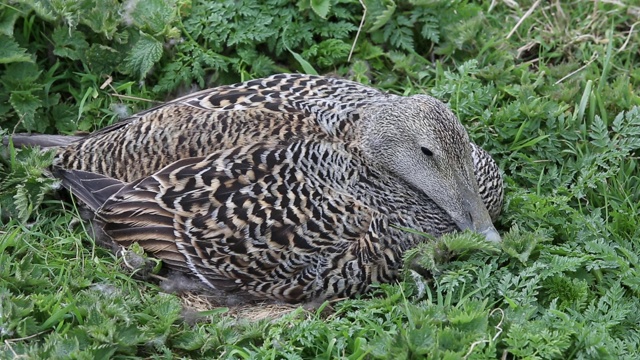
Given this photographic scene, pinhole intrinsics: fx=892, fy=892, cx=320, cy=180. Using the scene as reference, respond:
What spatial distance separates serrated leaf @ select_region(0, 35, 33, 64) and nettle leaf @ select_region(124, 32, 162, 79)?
2.04 feet

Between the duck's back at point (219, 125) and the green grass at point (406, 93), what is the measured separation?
1.26 ft

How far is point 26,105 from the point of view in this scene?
5.40 m

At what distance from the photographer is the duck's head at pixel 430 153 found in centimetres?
457

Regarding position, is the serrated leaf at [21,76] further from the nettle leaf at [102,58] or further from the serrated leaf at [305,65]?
the serrated leaf at [305,65]

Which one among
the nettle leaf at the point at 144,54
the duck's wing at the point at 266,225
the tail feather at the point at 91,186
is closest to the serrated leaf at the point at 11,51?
the nettle leaf at the point at 144,54

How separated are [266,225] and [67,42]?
2.01 meters

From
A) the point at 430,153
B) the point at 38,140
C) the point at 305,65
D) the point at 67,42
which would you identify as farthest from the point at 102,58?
the point at 430,153

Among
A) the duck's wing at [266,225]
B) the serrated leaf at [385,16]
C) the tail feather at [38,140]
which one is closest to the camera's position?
the duck's wing at [266,225]

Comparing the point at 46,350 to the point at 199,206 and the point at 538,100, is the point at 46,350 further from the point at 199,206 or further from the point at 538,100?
the point at 538,100

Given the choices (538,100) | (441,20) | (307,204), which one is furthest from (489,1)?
(307,204)

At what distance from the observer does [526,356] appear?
3891mm

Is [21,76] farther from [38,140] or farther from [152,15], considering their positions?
[152,15]

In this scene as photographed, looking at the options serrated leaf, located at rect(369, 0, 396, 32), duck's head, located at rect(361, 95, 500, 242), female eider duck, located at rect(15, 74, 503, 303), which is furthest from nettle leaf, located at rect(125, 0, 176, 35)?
duck's head, located at rect(361, 95, 500, 242)

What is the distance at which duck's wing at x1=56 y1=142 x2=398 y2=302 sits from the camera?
4516 millimetres
